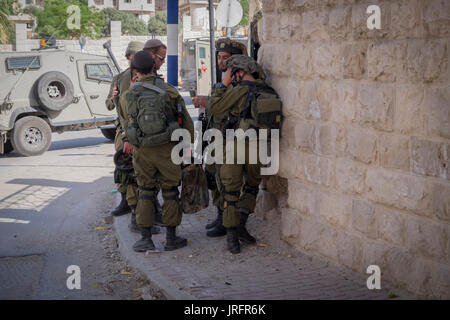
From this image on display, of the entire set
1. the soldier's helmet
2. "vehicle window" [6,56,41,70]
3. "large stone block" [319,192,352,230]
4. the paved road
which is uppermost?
"vehicle window" [6,56,41,70]

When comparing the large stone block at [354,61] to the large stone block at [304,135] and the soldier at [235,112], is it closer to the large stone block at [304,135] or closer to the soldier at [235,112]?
the large stone block at [304,135]

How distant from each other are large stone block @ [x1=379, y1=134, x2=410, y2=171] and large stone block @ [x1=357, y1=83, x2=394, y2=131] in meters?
0.09

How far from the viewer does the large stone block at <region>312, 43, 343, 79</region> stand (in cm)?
495

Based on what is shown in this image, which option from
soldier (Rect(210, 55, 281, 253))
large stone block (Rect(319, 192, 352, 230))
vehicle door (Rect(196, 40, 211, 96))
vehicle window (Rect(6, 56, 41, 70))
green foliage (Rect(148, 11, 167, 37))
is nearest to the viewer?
large stone block (Rect(319, 192, 352, 230))

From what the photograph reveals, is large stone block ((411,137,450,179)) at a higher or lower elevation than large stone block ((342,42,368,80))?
lower

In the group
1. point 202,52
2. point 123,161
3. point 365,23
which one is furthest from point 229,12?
point 202,52

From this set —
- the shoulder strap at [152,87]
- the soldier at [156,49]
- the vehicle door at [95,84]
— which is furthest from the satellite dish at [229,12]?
the vehicle door at [95,84]

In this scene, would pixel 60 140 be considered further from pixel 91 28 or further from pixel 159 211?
pixel 91 28

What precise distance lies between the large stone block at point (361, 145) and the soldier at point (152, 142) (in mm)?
1737

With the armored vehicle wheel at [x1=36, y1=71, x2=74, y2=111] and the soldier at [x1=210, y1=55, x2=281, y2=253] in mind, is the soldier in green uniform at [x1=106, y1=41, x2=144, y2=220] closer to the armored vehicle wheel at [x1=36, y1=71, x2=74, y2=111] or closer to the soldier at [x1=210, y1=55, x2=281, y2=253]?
the soldier at [x1=210, y1=55, x2=281, y2=253]

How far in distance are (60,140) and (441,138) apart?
13195 mm

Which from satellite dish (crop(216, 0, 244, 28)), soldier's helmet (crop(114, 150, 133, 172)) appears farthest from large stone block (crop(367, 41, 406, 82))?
satellite dish (crop(216, 0, 244, 28))

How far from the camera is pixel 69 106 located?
13.7 metres

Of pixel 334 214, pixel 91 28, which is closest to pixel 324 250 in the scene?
pixel 334 214
